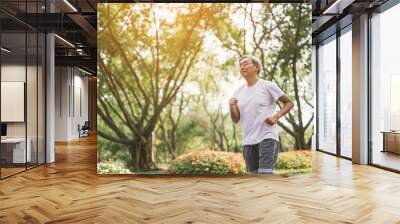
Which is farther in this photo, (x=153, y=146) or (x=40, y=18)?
(x=40, y=18)

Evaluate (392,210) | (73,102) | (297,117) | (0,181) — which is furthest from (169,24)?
(73,102)

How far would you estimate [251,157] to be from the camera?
655 centimetres

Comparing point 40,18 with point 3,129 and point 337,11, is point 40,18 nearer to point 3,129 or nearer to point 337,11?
point 3,129

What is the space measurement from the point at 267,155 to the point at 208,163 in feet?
3.20

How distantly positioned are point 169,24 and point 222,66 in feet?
3.63

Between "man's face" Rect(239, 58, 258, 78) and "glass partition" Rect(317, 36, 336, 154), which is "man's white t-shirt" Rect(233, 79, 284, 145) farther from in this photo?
"glass partition" Rect(317, 36, 336, 154)

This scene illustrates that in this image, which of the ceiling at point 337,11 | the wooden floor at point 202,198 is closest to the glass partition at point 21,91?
the wooden floor at point 202,198

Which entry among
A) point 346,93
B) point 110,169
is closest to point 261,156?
point 110,169

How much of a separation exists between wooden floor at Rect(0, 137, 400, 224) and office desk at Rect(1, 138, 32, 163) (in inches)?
12.3

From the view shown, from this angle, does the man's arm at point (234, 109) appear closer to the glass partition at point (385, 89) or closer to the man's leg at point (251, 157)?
the man's leg at point (251, 157)

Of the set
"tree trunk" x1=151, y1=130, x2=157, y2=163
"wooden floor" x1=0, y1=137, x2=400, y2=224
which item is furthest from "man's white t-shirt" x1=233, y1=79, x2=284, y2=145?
"tree trunk" x1=151, y1=130, x2=157, y2=163

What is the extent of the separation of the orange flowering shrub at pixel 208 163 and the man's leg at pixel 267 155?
1.01 feet

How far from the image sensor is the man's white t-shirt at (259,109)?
6.50 meters

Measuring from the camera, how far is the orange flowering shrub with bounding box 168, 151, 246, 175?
258 inches
